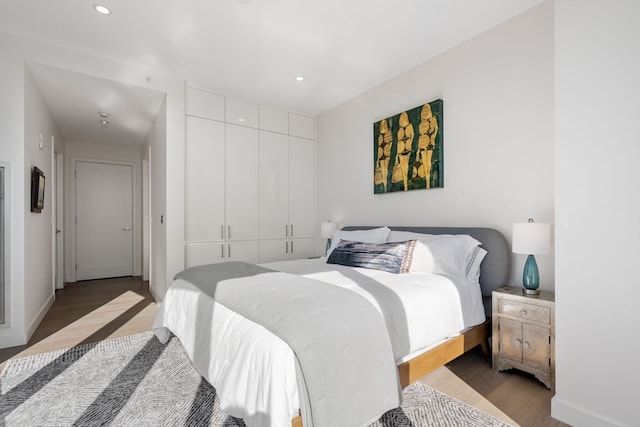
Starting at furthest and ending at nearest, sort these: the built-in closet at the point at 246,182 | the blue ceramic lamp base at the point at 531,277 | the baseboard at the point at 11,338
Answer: the built-in closet at the point at 246,182 → the baseboard at the point at 11,338 → the blue ceramic lamp base at the point at 531,277

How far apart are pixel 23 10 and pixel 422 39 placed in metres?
3.23

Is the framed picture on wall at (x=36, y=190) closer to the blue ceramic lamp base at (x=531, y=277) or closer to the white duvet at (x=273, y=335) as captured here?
the white duvet at (x=273, y=335)

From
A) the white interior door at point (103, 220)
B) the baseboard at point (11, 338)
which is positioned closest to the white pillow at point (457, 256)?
the baseboard at point (11, 338)

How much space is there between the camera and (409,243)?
8.83ft

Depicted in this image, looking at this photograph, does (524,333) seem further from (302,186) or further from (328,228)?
(302,186)

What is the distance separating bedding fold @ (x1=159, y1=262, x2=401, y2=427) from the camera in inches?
50.9

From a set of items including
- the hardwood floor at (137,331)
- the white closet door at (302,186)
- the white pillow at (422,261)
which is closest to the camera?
the hardwood floor at (137,331)

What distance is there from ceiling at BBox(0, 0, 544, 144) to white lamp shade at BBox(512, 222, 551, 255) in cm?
169

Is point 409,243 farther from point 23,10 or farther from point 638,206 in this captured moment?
point 23,10

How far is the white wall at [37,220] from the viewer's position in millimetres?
2961

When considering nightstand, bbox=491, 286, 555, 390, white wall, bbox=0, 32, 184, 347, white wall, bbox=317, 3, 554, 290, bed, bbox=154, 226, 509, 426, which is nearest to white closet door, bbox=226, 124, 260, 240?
white wall, bbox=0, 32, 184, 347

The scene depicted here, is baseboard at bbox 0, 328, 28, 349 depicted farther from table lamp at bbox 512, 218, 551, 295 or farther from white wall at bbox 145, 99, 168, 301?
table lamp at bbox 512, 218, 551, 295

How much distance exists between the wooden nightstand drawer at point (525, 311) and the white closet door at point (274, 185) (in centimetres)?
295

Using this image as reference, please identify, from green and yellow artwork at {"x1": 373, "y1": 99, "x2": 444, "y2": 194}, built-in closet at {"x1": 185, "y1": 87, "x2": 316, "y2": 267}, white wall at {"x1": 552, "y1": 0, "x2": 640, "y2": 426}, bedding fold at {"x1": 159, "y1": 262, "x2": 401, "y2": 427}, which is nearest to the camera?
bedding fold at {"x1": 159, "y1": 262, "x2": 401, "y2": 427}
